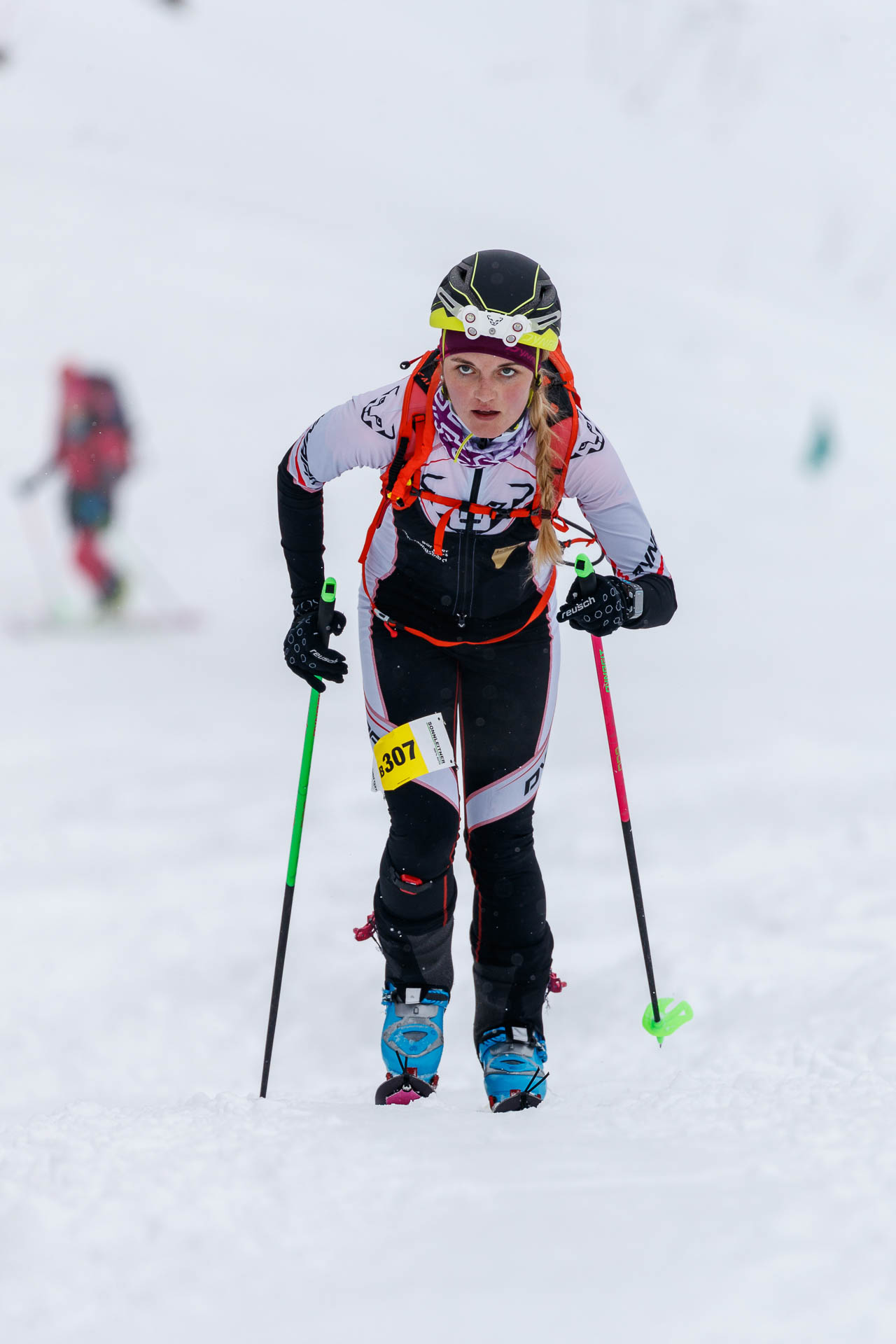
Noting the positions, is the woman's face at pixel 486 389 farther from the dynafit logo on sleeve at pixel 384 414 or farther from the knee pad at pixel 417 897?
the knee pad at pixel 417 897

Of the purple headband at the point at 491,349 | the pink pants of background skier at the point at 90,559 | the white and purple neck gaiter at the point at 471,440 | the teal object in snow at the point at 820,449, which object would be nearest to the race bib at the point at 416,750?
the white and purple neck gaiter at the point at 471,440

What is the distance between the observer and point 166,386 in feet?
48.8

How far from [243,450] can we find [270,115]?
33.9ft

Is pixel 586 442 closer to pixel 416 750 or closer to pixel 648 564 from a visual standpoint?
pixel 648 564

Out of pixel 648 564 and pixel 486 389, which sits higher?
pixel 486 389

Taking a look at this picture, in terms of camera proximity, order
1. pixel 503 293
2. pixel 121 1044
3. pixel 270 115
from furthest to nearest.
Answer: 1. pixel 270 115
2. pixel 121 1044
3. pixel 503 293

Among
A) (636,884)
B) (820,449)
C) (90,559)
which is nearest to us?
(636,884)

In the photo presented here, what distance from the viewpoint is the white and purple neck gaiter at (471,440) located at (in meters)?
3.25

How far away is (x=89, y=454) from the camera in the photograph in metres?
10.5

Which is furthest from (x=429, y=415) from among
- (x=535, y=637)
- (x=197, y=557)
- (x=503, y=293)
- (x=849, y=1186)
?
(x=197, y=557)

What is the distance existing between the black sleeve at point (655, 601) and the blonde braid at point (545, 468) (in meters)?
0.28

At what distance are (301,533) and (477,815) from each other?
999 millimetres

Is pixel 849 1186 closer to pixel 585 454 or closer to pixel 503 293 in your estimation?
pixel 585 454

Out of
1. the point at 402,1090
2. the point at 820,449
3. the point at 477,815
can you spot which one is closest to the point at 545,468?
the point at 477,815
